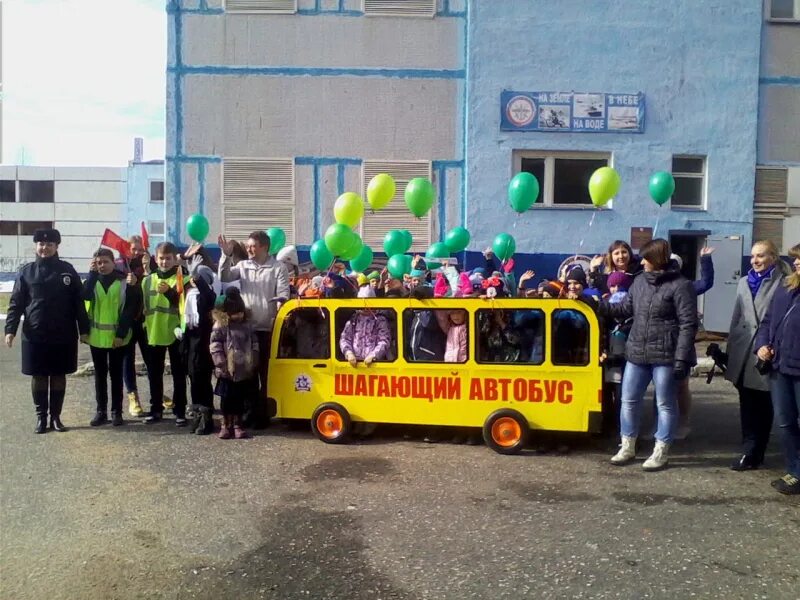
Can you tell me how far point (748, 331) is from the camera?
5395 millimetres

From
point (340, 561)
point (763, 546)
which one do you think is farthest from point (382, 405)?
point (763, 546)

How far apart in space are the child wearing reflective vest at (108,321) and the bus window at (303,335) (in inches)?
63.8

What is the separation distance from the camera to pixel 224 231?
42.5 ft

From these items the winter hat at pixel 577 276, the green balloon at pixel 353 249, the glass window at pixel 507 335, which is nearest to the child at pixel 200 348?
the green balloon at pixel 353 249

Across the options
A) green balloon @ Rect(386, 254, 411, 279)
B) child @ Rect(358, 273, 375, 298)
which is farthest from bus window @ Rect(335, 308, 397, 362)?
green balloon @ Rect(386, 254, 411, 279)

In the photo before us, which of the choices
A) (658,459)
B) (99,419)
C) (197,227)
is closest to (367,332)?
(658,459)

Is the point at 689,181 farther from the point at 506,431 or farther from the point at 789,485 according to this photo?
the point at 789,485

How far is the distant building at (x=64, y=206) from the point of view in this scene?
43406 mm

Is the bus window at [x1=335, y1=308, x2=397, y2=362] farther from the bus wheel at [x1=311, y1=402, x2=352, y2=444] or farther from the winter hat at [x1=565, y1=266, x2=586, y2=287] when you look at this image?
the winter hat at [x1=565, y1=266, x2=586, y2=287]

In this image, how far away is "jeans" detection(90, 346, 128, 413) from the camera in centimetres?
686

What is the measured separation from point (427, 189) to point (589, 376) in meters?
2.91

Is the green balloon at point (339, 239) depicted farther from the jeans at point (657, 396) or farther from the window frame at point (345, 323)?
the jeans at point (657, 396)

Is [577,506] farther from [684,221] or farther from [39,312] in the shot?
[684,221]

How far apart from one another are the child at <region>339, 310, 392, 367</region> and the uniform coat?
275 centimetres
